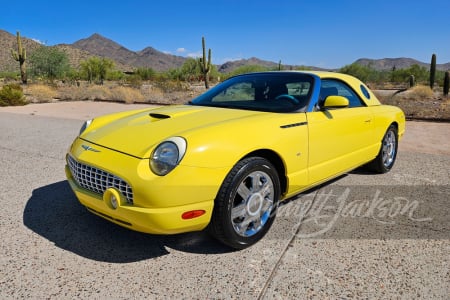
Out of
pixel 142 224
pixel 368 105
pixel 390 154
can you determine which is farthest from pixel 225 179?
pixel 390 154

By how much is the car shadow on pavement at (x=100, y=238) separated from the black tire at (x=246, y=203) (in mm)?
216

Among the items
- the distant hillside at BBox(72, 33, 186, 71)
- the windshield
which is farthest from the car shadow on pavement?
the distant hillside at BBox(72, 33, 186, 71)

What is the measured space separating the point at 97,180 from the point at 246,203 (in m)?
1.14

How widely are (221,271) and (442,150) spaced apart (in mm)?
5636

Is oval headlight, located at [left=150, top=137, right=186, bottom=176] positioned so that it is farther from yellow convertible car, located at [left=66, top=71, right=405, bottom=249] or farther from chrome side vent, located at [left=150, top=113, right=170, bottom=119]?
chrome side vent, located at [left=150, top=113, right=170, bottom=119]

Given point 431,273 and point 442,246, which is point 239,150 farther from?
point 442,246

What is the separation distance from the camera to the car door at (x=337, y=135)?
311 centimetres

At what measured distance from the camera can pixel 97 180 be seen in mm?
2441

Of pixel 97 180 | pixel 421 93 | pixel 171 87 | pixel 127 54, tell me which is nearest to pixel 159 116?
pixel 97 180

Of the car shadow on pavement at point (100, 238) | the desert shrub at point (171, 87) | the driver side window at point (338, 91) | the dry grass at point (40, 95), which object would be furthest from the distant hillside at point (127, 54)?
the car shadow on pavement at point (100, 238)

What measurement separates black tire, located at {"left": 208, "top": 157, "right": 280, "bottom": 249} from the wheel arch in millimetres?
81

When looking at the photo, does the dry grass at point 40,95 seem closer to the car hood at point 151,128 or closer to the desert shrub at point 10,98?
the desert shrub at point 10,98

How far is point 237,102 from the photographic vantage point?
11.8ft

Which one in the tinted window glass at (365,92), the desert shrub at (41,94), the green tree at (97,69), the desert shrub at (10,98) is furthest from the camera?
the green tree at (97,69)
